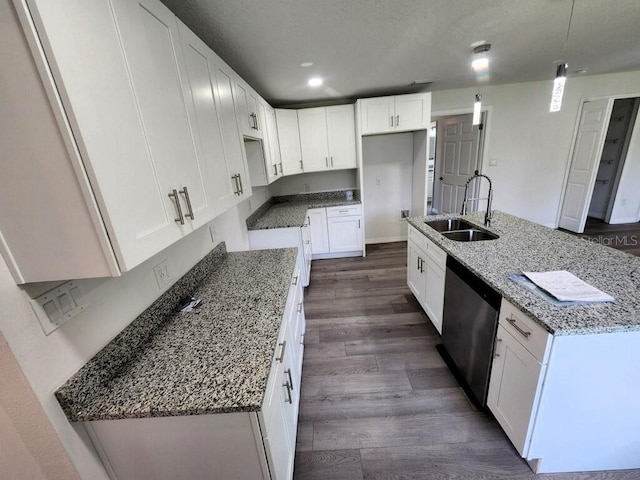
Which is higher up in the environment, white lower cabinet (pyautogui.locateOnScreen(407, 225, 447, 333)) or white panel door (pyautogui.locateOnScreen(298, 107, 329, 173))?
white panel door (pyautogui.locateOnScreen(298, 107, 329, 173))

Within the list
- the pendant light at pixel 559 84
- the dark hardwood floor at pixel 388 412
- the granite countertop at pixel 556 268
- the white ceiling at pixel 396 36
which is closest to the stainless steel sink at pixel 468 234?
the granite countertop at pixel 556 268

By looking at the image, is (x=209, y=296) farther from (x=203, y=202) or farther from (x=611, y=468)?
(x=611, y=468)

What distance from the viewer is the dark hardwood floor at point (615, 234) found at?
367 centimetres

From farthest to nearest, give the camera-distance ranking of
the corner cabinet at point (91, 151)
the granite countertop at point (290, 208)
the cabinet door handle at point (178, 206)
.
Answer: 1. the granite countertop at point (290, 208)
2. the cabinet door handle at point (178, 206)
3. the corner cabinet at point (91, 151)

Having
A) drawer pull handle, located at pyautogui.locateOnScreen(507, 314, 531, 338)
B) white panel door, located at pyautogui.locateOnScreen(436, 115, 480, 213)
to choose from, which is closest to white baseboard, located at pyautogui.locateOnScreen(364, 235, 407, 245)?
white panel door, located at pyautogui.locateOnScreen(436, 115, 480, 213)

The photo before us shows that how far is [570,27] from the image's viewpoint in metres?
1.97

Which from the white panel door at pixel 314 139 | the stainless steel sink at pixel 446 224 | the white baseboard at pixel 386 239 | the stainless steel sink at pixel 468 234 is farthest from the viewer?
the white baseboard at pixel 386 239

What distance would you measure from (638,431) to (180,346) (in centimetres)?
212

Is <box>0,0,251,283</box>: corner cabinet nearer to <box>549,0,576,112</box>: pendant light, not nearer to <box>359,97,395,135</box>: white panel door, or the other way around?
<box>549,0,576,112</box>: pendant light

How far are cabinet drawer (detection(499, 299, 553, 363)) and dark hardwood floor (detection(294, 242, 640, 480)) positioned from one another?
72 cm

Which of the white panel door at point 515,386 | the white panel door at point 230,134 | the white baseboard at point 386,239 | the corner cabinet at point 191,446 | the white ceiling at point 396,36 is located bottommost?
the white baseboard at point 386,239

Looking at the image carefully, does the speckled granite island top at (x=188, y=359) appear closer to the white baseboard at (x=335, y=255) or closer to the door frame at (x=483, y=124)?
the white baseboard at (x=335, y=255)

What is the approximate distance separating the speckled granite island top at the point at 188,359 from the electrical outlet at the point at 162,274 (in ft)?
0.16

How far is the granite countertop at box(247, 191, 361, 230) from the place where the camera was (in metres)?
3.00
